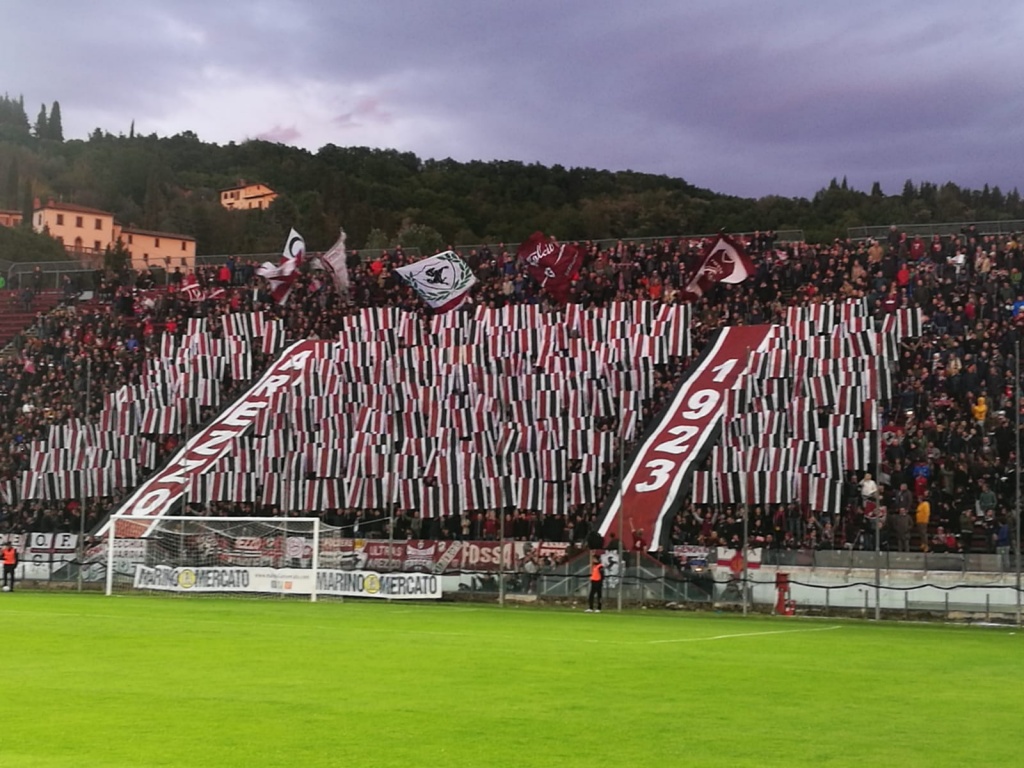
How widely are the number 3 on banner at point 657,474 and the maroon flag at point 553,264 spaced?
1079 cm

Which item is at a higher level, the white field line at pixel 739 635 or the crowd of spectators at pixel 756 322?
the crowd of spectators at pixel 756 322

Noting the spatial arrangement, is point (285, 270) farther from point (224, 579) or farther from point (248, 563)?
point (224, 579)

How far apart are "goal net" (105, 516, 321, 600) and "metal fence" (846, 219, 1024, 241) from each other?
24.5m

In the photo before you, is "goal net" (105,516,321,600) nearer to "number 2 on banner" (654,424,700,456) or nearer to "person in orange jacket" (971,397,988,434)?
"number 2 on banner" (654,424,700,456)

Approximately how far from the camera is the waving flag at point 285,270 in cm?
5847

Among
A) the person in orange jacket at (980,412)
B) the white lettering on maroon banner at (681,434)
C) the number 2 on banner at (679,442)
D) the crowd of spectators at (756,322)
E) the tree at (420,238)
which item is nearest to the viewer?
the crowd of spectators at (756,322)

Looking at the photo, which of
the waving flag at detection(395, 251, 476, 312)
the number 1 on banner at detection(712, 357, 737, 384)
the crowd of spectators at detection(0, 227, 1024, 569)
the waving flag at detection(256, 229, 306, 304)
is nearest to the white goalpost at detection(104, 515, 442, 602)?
the crowd of spectators at detection(0, 227, 1024, 569)

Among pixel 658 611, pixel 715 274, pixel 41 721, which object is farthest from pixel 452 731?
pixel 715 274

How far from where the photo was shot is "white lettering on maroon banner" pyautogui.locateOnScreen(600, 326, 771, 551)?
4334 cm

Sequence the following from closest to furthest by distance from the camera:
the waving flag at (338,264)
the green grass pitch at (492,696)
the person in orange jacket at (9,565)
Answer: the green grass pitch at (492,696) → the person in orange jacket at (9,565) → the waving flag at (338,264)

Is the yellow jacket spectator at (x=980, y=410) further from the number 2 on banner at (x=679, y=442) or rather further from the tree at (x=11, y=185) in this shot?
the tree at (x=11, y=185)

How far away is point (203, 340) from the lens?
2255 inches

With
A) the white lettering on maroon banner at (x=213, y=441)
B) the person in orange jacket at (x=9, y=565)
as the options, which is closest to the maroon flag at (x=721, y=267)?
the white lettering on maroon banner at (x=213, y=441)

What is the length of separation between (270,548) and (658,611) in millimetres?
11609
